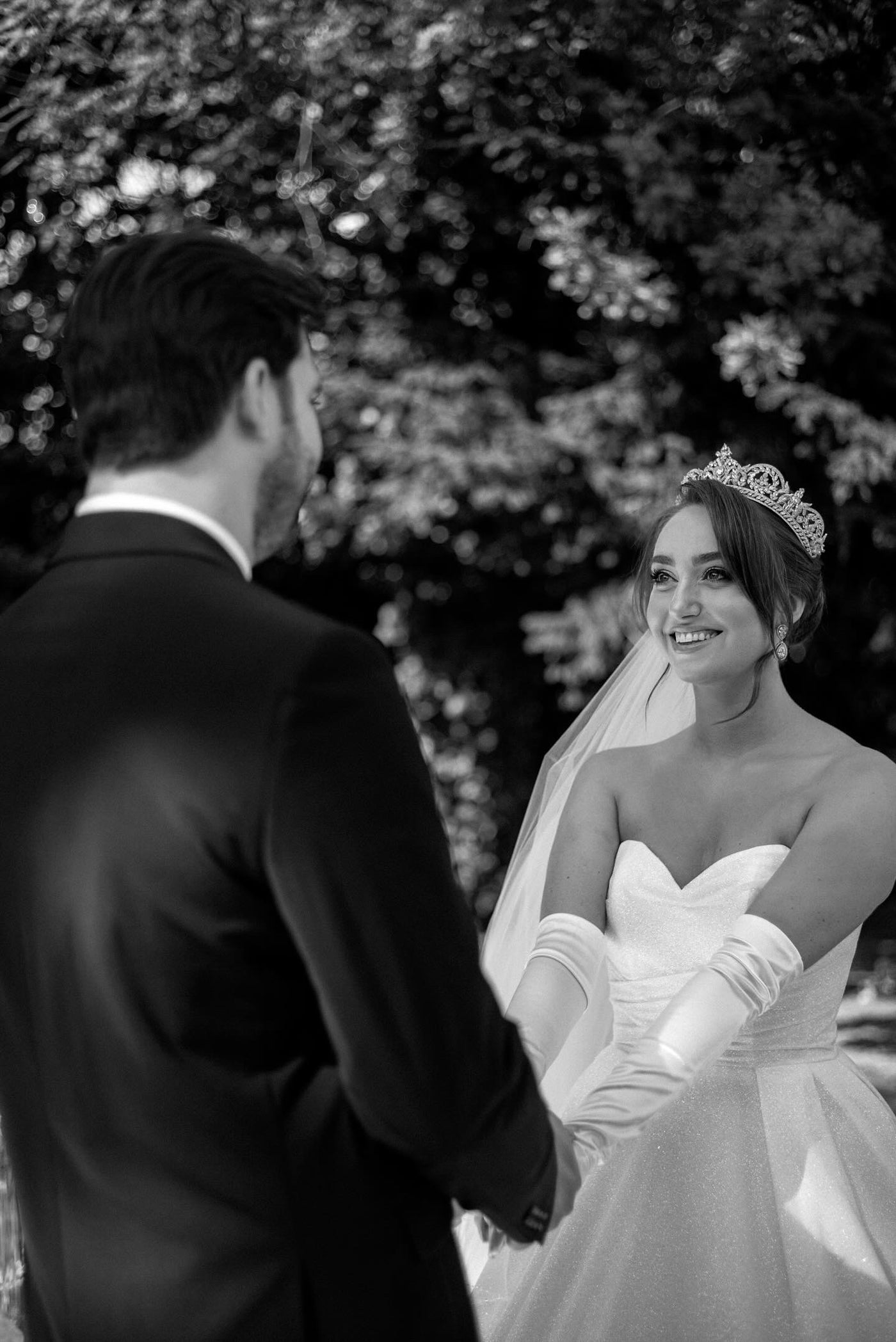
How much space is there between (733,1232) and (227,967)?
57.2 inches

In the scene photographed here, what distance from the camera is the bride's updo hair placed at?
109 inches

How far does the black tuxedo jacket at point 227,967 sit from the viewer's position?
1339 mm

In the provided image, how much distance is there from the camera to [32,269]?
7.84m

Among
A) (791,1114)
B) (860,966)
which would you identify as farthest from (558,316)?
(791,1114)

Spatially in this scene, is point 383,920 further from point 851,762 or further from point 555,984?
point 851,762

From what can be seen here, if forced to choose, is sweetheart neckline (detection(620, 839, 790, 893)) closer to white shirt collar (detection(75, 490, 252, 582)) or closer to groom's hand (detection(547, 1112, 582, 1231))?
groom's hand (detection(547, 1112, 582, 1231))

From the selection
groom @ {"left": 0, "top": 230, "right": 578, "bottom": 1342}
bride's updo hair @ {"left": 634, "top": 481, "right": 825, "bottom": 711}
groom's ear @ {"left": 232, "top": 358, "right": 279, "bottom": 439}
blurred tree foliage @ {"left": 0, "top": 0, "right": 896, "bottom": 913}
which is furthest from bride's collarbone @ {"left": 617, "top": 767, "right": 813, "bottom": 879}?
blurred tree foliage @ {"left": 0, "top": 0, "right": 896, "bottom": 913}

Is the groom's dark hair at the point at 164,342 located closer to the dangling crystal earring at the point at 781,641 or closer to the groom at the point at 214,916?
the groom at the point at 214,916

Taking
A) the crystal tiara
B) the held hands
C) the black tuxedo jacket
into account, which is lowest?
the held hands

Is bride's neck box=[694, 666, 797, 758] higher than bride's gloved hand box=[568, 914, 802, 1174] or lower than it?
higher

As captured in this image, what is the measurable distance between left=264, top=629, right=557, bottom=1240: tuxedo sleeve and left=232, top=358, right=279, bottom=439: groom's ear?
9.9 inches

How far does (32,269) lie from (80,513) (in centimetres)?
696

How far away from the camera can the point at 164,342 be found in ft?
4.65

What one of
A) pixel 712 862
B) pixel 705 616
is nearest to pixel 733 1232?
pixel 712 862
